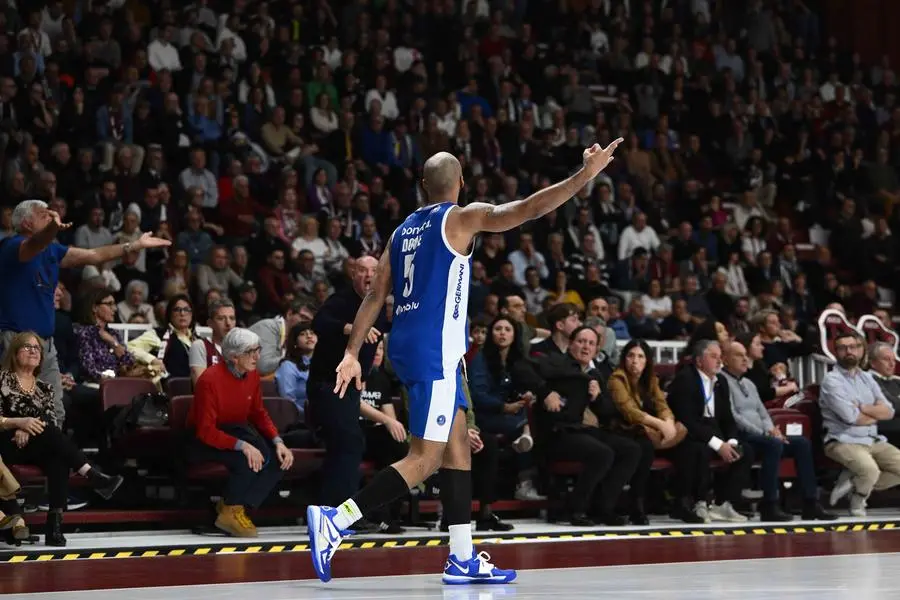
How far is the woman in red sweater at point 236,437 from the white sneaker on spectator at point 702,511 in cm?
322

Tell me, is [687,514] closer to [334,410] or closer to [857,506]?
[857,506]

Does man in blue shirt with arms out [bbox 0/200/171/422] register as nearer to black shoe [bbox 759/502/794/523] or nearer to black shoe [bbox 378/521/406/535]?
black shoe [bbox 378/521/406/535]

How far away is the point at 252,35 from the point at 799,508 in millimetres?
8339

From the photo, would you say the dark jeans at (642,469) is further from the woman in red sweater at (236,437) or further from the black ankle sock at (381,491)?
the black ankle sock at (381,491)

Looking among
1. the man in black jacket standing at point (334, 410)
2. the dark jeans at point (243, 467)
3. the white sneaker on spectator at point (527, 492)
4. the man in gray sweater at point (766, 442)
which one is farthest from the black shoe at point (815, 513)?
the dark jeans at point (243, 467)

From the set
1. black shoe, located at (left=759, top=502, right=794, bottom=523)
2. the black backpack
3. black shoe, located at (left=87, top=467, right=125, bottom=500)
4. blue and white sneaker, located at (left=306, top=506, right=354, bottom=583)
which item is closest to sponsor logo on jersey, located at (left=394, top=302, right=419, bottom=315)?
blue and white sneaker, located at (left=306, top=506, right=354, bottom=583)

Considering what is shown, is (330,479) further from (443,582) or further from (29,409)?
(443,582)

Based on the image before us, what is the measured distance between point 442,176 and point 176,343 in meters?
4.30

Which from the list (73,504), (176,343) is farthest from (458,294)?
(176,343)

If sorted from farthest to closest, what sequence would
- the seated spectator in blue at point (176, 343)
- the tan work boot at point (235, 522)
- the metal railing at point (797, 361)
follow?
the metal railing at point (797, 361) < the seated spectator in blue at point (176, 343) < the tan work boot at point (235, 522)

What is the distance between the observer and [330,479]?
9148 millimetres

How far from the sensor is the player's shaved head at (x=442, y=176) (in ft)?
21.2

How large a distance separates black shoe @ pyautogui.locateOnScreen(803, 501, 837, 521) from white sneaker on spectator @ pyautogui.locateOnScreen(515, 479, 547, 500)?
2.11 metres

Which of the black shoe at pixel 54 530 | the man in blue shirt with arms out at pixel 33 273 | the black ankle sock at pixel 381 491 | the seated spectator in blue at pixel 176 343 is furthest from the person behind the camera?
the seated spectator in blue at pixel 176 343
